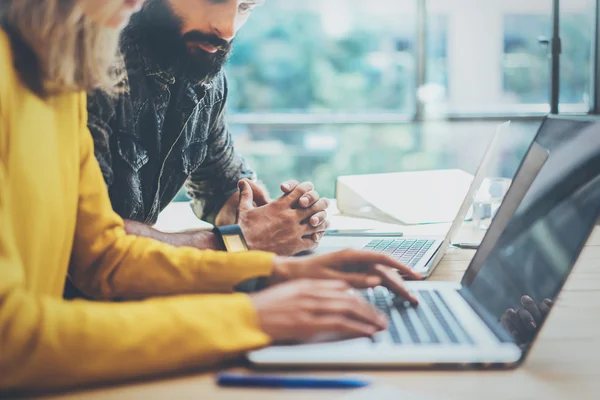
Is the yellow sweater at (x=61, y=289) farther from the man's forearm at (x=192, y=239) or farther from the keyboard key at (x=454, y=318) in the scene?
the man's forearm at (x=192, y=239)

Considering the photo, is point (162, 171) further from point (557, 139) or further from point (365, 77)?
point (365, 77)

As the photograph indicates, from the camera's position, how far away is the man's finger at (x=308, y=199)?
56.7 inches

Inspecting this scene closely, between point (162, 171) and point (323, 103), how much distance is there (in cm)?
252

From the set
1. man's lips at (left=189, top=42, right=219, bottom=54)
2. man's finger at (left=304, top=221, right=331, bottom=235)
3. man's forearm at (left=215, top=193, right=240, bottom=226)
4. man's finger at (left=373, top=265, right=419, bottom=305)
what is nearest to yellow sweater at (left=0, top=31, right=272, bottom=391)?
man's finger at (left=373, top=265, right=419, bottom=305)

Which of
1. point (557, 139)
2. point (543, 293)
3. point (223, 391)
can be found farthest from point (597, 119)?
point (223, 391)

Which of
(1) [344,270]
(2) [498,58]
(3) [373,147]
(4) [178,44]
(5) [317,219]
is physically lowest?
(3) [373,147]

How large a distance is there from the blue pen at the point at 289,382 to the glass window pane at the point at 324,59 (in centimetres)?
327

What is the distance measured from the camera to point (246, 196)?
4.95 feet

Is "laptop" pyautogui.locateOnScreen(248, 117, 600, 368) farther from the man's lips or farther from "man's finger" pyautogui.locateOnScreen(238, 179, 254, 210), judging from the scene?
the man's lips

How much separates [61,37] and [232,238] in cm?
61

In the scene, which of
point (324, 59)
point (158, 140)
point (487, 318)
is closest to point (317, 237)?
point (158, 140)

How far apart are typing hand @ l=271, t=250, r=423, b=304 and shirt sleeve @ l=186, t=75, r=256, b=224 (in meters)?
0.93

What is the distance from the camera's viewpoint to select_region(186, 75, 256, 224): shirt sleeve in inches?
72.2

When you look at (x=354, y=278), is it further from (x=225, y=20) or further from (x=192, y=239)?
(x=225, y=20)
